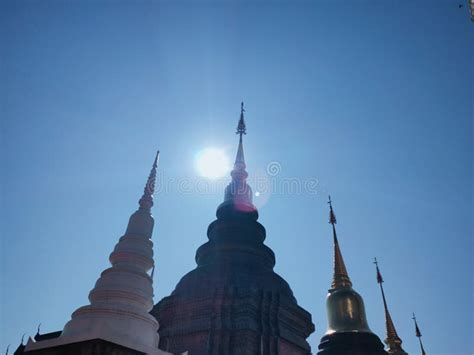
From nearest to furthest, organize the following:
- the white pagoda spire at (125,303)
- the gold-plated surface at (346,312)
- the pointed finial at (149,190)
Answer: the white pagoda spire at (125,303), the pointed finial at (149,190), the gold-plated surface at (346,312)

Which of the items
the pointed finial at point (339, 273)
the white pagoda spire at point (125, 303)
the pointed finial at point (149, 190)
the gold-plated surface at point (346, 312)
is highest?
the pointed finial at point (339, 273)

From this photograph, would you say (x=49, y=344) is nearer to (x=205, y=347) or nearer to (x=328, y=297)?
(x=205, y=347)

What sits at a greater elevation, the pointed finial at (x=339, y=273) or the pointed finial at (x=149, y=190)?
the pointed finial at (x=339, y=273)

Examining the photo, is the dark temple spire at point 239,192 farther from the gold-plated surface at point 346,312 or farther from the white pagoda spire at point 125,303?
the white pagoda spire at point 125,303

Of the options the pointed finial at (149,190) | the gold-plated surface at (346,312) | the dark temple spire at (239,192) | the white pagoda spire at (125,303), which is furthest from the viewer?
the dark temple spire at (239,192)

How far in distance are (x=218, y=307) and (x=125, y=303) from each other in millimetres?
10213

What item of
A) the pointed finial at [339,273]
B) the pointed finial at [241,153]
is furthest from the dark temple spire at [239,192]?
the pointed finial at [339,273]

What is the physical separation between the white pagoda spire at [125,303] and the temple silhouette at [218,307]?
0.02 meters

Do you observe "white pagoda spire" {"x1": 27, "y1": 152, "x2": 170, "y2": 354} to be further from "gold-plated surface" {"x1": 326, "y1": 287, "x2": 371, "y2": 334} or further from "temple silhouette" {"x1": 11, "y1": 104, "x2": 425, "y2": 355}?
"gold-plated surface" {"x1": 326, "y1": 287, "x2": 371, "y2": 334}

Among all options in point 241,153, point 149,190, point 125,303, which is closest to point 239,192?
point 241,153

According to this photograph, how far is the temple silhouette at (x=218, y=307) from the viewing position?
941 cm

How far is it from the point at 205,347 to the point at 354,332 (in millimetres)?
10125

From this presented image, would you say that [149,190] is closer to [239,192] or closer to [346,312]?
[239,192]

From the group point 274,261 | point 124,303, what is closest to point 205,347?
point 274,261
